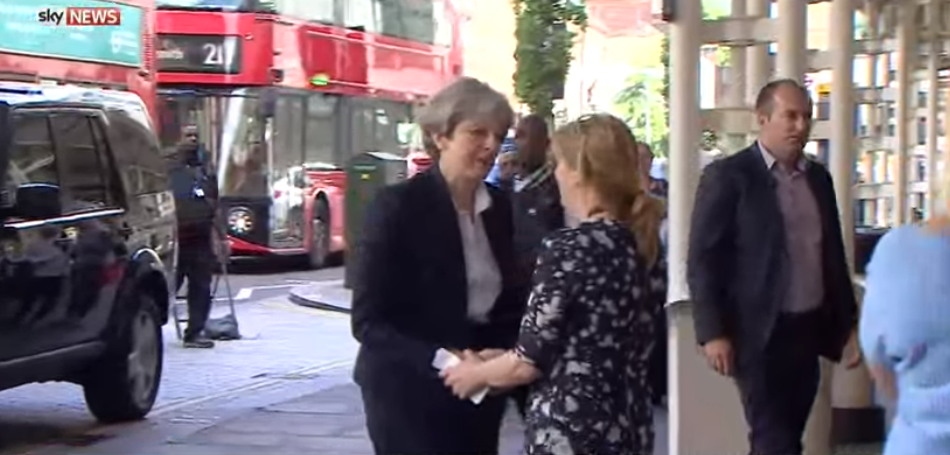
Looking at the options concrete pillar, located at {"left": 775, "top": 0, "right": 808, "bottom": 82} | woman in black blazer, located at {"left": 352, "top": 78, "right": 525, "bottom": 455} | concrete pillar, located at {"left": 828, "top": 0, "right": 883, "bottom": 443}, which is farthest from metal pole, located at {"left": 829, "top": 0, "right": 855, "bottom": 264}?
woman in black blazer, located at {"left": 352, "top": 78, "right": 525, "bottom": 455}

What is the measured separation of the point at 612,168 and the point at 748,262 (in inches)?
75.1

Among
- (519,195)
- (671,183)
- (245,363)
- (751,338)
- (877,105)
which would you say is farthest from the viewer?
(245,363)

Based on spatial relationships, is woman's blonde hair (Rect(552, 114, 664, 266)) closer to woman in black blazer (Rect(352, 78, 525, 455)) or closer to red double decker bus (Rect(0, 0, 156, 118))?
woman in black blazer (Rect(352, 78, 525, 455))

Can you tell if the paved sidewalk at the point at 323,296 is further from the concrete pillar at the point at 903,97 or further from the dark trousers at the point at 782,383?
the dark trousers at the point at 782,383

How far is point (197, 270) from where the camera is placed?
14.5m

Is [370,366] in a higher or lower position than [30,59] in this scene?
lower

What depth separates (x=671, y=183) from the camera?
7684 millimetres

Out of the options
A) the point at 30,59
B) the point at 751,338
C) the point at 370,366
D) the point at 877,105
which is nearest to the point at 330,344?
the point at 30,59

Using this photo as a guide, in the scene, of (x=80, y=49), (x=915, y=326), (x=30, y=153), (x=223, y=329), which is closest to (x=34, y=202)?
(x=30, y=153)

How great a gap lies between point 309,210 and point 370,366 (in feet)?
67.9

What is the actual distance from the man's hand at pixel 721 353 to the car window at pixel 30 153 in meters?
4.39

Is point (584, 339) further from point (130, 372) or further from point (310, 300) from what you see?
point (310, 300)

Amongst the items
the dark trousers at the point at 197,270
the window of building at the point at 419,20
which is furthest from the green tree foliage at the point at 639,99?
the dark trousers at the point at 197,270

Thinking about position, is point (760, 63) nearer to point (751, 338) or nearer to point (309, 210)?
point (751, 338)
